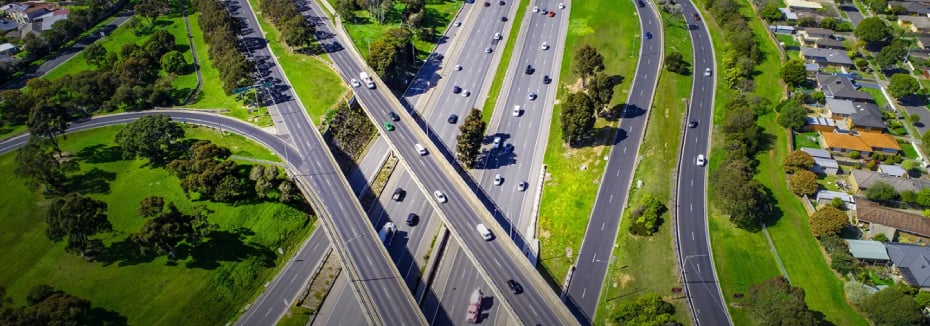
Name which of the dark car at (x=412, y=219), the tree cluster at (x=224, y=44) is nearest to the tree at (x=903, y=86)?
the dark car at (x=412, y=219)

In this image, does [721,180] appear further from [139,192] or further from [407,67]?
[139,192]

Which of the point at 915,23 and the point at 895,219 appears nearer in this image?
the point at 895,219

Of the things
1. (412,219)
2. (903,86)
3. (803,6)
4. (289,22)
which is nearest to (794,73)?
(903,86)

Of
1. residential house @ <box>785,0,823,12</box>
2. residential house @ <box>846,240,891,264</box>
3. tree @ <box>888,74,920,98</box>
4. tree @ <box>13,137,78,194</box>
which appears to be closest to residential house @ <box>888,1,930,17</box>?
residential house @ <box>785,0,823,12</box>

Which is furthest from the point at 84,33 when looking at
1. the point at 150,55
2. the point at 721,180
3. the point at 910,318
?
the point at 910,318

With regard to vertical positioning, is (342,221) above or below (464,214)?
below

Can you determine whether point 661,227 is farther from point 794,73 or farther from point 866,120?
point 794,73

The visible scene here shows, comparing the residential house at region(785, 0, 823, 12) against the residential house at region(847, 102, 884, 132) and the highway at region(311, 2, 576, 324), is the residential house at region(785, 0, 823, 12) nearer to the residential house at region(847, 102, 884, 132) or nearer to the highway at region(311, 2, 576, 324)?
the residential house at region(847, 102, 884, 132)

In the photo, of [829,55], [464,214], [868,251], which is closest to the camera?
[868,251]
